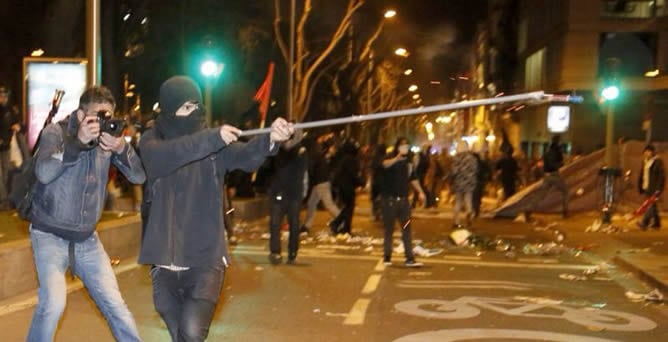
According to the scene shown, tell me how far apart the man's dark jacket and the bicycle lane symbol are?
13.4ft

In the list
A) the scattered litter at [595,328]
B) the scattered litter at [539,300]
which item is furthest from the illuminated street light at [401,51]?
the scattered litter at [595,328]

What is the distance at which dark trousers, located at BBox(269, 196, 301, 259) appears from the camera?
11977 mm

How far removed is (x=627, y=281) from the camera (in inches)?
447

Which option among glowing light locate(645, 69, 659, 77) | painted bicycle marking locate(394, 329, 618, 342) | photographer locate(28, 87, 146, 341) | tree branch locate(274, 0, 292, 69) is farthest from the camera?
glowing light locate(645, 69, 659, 77)

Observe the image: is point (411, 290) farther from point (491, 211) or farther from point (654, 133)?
point (654, 133)

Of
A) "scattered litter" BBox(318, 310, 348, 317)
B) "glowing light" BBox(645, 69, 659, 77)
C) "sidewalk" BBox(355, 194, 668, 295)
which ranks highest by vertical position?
"glowing light" BBox(645, 69, 659, 77)

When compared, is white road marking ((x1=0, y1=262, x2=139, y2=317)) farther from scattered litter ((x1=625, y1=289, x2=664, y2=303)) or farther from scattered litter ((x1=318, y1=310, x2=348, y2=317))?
scattered litter ((x1=625, y1=289, x2=664, y2=303))

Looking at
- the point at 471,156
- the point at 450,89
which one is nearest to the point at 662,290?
the point at 471,156

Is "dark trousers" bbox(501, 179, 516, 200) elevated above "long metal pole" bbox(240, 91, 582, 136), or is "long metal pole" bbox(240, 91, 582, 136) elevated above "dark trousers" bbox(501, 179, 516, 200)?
"long metal pole" bbox(240, 91, 582, 136)

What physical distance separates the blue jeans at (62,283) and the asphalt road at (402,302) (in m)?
1.84

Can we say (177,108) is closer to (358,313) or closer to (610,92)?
(358,313)

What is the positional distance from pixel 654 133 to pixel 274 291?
2754 cm

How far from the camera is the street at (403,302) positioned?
777cm

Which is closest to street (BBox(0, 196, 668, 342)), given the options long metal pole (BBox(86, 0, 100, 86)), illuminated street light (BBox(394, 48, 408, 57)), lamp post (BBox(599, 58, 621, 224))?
long metal pole (BBox(86, 0, 100, 86))
